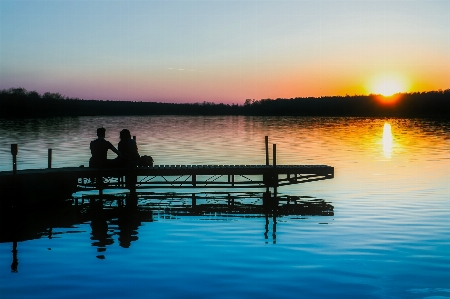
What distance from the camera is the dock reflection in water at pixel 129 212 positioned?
52.0ft

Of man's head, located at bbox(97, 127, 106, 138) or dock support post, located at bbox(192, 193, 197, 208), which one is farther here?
dock support post, located at bbox(192, 193, 197, 208)

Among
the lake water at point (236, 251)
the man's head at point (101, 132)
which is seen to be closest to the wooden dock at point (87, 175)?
the lake water at point (236, 251)

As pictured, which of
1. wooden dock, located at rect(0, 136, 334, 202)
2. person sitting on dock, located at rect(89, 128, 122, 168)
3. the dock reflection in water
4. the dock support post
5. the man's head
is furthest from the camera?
the dock support post

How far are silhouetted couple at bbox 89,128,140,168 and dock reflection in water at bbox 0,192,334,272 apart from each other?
1.42 metres

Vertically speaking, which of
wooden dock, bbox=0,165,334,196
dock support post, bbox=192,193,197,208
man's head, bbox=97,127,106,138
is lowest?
dock support post, bbox=192,193,197,208

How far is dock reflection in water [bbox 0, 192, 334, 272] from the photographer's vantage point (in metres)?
15.8

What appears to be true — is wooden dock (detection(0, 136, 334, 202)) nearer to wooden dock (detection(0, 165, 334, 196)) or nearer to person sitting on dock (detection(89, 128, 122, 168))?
wooden dock (detection(0, 165, 334, 196))

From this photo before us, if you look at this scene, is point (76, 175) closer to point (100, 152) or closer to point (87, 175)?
point (87, 175)

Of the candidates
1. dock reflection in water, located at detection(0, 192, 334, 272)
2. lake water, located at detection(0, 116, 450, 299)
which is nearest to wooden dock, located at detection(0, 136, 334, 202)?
dock reflection in water, located at detection(0, 192, 334, 272)

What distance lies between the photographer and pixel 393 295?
398 inches

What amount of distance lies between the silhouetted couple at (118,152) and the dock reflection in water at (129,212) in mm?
1424

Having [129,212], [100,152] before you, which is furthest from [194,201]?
[100,152]

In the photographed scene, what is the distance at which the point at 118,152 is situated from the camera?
2208 centimetres

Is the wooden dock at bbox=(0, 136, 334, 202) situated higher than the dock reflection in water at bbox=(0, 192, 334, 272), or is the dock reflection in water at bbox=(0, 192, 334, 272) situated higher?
the wooden dock at bbox=(0, 136, 334, 202)
